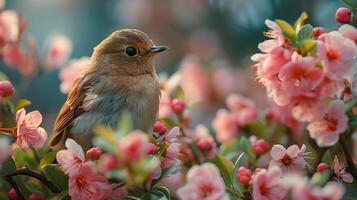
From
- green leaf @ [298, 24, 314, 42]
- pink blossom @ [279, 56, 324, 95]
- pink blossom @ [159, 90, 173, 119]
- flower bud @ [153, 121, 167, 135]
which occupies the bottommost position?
pink blossom @ [159, 90, 173, 119]

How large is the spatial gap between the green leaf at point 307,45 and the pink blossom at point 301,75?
3cm

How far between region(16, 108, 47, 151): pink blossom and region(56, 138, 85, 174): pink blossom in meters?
0.16

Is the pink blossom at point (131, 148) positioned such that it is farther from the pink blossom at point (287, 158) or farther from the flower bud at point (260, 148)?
the flower bud at point (260, 148)

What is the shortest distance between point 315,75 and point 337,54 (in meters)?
0.09

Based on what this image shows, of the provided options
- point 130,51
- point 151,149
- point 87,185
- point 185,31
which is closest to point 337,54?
point 151,149

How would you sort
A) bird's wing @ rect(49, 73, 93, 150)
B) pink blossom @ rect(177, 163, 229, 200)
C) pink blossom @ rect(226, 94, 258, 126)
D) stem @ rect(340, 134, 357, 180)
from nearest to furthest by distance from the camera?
pink blossom @ rect(177, 163, 229, 200) < stem @ rect(340, 134, 357, 180) < pink blossom @ rect(226, 94, 258, 126) < bird's wing @ rect(49, 73, 93, 150)

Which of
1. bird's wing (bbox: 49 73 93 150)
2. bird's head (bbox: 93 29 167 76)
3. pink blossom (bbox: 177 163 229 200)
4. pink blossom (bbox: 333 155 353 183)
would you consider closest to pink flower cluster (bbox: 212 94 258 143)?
bird's head (bbox: 93 29 167 76)

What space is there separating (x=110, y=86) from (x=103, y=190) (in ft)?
4.21

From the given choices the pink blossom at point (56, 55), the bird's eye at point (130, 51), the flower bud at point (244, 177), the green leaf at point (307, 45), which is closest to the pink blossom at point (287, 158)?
the flower bud at point (244, 177)

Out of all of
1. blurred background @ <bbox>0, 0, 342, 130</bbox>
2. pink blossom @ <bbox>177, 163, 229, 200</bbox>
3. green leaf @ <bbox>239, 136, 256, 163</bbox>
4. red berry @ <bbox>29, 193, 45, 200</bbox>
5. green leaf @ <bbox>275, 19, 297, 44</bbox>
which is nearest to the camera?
pink blossom @ <bbox>177, 163, 229, 200</bbox>

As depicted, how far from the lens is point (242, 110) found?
11.3ft

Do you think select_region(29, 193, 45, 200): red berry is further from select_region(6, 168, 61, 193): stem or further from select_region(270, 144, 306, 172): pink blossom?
select_region(270, 144, 306, 172): pink blossom

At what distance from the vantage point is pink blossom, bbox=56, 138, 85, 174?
230 cm

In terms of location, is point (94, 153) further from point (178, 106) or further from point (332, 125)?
point (178, 106)
